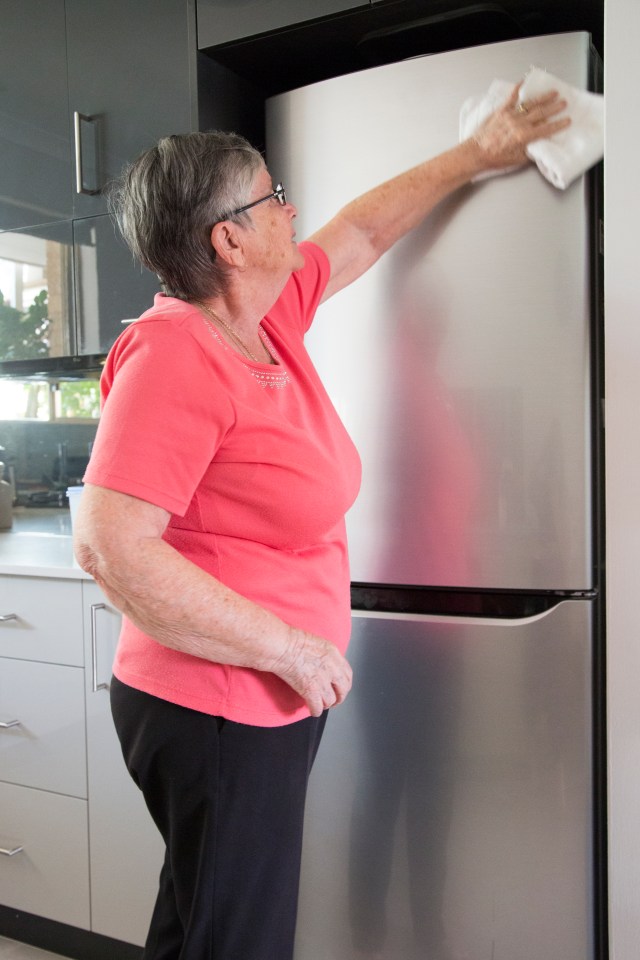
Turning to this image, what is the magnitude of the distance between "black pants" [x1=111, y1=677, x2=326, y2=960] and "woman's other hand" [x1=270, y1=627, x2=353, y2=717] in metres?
0.07

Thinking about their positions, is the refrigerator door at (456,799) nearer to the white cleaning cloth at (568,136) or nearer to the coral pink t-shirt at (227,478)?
the coral pink t-shirt at (227,478)

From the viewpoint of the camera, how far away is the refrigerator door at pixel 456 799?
4.25 feet

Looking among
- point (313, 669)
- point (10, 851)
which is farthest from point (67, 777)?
point (313, 669)

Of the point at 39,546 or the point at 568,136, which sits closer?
the point at 568,136

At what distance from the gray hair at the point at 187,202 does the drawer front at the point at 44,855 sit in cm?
116

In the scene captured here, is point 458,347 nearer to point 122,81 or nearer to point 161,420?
point 161,420

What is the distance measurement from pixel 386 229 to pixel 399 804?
911mm

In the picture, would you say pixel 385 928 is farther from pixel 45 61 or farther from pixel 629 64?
pixel 45 61

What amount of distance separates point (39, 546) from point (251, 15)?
1.32 meters

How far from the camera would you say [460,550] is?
135 cm

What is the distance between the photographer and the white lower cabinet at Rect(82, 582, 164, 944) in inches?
65.9

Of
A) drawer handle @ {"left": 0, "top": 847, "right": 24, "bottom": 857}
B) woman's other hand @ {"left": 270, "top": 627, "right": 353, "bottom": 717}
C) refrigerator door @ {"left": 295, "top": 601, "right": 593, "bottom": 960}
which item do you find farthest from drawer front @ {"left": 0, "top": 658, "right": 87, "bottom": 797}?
woman's other hand @ {"left": 270, "top": 627, "right": 353, "bottom": 717}

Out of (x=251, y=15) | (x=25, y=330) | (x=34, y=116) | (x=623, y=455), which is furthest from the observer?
(x=25, y=330)

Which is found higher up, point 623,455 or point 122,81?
point 122,81
